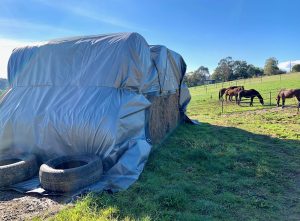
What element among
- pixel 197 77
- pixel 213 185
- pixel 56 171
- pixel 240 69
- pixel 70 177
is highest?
pixel 240 69

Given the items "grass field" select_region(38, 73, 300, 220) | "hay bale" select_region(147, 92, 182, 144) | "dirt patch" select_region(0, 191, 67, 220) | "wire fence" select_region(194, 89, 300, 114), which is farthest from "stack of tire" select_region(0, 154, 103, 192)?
"wire fence" select_region(194, 89, 300, 114)

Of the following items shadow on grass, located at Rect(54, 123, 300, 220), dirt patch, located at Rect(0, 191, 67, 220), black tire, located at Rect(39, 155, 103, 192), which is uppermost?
black tire, located at Rect(39, 155, 103, 192)

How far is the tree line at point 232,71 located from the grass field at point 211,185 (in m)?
70.8

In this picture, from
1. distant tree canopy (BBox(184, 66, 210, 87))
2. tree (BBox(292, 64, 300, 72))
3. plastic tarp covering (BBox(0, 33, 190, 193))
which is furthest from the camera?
distant tree canopy (BBox(184, 66, 210, 87))

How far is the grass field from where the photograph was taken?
4.26m

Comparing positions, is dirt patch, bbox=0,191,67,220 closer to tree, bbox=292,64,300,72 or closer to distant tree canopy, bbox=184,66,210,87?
distant tree canopy, bbox=184,66,210,87

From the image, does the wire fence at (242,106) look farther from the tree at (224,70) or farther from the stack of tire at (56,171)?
the tree at (224,70)

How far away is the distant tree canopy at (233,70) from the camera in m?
80.0

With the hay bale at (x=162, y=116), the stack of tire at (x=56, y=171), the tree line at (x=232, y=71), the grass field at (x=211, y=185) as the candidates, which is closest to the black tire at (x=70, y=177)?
the stack of tire at (x=56, y=171)

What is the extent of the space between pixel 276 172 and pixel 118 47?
4.82m

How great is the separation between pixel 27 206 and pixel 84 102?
104 inches

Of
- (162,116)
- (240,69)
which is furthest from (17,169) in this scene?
(240,69)

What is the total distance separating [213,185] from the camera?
5531 mm

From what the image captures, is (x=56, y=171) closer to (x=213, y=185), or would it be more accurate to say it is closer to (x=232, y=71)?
(x=213, y=185)
